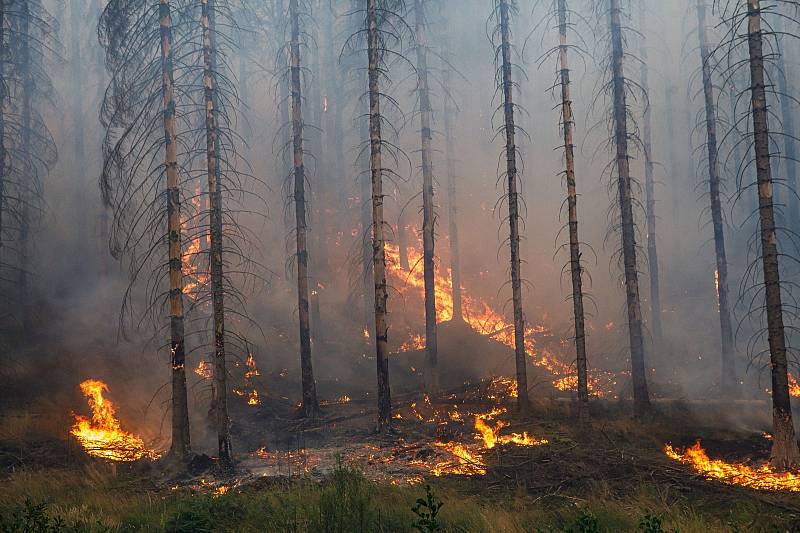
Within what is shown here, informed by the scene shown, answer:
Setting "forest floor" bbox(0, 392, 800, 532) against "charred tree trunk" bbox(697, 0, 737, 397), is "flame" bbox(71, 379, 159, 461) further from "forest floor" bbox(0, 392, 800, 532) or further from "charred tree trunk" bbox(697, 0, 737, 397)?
"charred tree trunk" bbox(697, 0, 737, 397)

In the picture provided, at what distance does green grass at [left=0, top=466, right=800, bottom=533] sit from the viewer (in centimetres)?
677

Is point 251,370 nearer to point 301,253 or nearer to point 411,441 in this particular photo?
point 301,253

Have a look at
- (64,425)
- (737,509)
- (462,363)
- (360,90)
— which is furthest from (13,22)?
(737,509)

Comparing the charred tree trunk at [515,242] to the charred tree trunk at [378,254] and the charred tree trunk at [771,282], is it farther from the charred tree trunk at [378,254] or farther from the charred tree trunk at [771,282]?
Result: the charred tree trunk at [771,282]

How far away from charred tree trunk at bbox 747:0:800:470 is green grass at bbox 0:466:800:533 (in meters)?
3.57

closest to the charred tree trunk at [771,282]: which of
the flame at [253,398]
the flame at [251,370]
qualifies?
the flame at [253,398]

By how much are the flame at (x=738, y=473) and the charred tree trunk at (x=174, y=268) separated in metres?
11.8

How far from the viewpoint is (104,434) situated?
1579 centimetres

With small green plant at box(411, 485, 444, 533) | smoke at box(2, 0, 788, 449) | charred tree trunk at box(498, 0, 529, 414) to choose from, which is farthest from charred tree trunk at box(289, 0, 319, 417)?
small green plant at box(411, 485, 444, 533)

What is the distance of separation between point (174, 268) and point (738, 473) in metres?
13.5

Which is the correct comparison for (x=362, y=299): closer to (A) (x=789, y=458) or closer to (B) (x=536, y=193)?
(B) (x=536, y=193)

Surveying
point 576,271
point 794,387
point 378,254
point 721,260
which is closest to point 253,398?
point 378,254

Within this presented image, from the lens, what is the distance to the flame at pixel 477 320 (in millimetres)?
26797

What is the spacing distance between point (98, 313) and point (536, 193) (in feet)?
111
